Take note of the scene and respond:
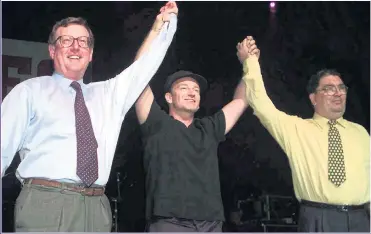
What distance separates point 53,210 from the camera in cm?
361

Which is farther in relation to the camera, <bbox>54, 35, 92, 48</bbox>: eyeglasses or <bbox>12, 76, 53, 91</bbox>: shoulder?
<bbox>54, 35, 92, 48</bbox>: eyeglasses

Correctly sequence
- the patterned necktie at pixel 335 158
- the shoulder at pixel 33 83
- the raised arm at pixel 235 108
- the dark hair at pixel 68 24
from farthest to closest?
the raised arm at pixel 235 108
the patterned necktie at pixel 335 158
the dark hair at pixel 68 24
the shoulder at pixel 33 83

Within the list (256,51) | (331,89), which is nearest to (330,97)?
(331,89)

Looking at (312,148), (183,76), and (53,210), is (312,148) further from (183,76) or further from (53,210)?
(53,210)

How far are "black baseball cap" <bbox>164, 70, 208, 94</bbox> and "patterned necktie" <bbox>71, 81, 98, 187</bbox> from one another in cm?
63

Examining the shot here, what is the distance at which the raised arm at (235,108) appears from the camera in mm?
4305

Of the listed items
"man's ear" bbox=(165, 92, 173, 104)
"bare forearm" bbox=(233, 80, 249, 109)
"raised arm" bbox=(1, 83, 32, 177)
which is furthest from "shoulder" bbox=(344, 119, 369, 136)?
"raised arm" bbox=(1, 83, 32, 177)

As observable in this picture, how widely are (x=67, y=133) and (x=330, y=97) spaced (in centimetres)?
191

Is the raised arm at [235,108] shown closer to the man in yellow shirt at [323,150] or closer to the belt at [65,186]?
the man in yellow shirt at [323,150]

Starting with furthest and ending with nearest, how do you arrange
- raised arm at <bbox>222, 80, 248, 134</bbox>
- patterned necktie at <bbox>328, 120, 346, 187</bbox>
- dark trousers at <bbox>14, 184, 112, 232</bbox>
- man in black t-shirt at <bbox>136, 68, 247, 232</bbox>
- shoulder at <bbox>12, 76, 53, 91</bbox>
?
raised arm at <bbox>222, 80, 248, 134</bbox> → patterned necktie at <bbox>328, 120, 346, 187</bbox> → man in black t-shirt at <bbox>136, 68, 247, 232</bbox> → shoulder at <bbox>12, 76, 53, 91</bbox> → dark trousers at <bbox>14, 184, 112, 232</bbox>

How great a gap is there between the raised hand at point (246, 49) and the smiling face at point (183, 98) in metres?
0.47

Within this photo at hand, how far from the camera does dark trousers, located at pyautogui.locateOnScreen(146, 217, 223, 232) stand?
12.9 feet

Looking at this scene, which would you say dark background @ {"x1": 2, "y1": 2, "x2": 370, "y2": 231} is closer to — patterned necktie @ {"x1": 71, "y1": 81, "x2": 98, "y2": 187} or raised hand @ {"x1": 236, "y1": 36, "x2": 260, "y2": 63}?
raised hand @ {"x1": 236, "y1": 36, "x2": 260, "y2": 63}

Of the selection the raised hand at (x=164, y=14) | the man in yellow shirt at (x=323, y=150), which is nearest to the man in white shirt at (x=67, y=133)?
the raised hand at (x=164, y=14)
